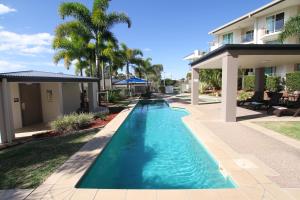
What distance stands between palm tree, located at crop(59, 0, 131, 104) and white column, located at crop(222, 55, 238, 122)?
12337 millimetres

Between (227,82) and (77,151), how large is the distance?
25.1 ft

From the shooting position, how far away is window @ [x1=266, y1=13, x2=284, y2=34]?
2406 centimetres

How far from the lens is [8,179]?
448cm

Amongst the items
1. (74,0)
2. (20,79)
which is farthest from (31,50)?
(20,79)

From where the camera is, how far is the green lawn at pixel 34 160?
173 inches

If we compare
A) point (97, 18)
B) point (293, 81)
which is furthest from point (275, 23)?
point (97, 18)

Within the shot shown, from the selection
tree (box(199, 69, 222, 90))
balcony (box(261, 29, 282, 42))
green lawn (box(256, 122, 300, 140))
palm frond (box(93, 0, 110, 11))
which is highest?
palm frond (box(93, 0, 110, 11))

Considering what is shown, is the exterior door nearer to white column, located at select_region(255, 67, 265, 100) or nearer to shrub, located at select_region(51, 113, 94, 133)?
shrub, located at select_region(51, 113, 94, 133)

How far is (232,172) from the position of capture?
4480 millimetres

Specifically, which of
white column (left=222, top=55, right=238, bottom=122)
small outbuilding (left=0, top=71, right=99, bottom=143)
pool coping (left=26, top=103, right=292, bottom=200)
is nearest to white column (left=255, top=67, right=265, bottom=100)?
white column (left=222, top=55, right=238, bottom=122)

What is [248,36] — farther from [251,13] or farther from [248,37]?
[251,13]

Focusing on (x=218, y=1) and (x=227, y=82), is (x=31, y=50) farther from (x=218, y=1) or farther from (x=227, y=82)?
(x=227, y=82)

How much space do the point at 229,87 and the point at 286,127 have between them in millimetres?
3005

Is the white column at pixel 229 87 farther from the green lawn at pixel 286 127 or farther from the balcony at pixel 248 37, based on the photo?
the balcony at pixel 248 37
